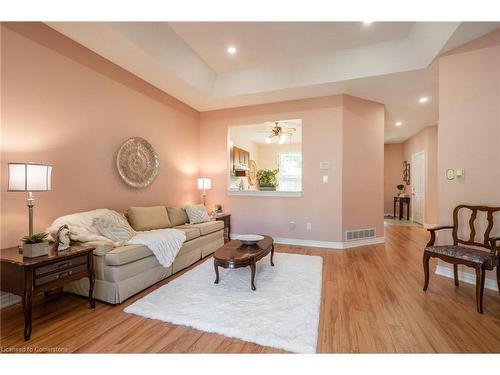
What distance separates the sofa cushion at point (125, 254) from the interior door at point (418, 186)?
729 centimetres

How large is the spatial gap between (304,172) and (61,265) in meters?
3.79

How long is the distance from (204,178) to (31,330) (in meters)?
3.47

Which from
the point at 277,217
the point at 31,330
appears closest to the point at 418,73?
the point at 277,217

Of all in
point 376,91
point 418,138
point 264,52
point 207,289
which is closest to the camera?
point 207,289

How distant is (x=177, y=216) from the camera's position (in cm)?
390

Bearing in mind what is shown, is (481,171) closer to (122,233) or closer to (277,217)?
(277,217)

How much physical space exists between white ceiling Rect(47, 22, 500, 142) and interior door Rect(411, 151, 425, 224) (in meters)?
2.96

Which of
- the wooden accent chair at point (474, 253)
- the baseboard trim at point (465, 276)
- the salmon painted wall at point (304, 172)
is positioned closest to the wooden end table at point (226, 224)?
the salmon painted wall at point (304, 172)

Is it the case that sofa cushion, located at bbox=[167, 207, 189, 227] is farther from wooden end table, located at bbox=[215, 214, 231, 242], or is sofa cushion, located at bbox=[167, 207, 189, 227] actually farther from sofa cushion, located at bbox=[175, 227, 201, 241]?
wooden end table, located at bbox=[215, 214, 231, 242]

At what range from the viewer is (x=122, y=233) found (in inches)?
103

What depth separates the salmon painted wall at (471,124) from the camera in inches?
98.9

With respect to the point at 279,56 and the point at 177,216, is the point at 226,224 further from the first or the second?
the point at 279,56

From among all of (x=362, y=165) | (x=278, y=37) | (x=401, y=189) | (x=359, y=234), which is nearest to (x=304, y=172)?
(x=362, y=165)

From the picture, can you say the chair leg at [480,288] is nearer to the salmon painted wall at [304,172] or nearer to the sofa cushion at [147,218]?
the salmon painted wall at [304,172]
